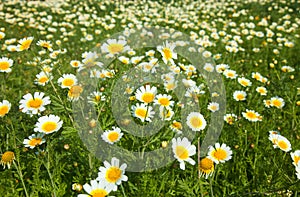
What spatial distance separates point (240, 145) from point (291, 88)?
1.06 metres

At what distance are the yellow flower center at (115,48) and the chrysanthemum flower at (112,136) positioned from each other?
0.45 meters

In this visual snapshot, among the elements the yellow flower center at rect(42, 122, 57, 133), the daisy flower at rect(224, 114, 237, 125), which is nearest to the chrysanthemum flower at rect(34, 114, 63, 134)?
the yellow flower center at rect(42, 122, 57, 133)

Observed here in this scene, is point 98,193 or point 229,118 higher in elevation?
point 98,193

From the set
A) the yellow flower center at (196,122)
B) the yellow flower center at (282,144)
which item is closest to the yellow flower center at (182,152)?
the yellow flower center at (196,122)

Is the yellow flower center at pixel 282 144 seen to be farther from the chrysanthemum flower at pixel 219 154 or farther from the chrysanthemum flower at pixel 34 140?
the chrysanthemum flower at pixel 34 140

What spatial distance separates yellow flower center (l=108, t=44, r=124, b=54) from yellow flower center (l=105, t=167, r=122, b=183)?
0.69 metres

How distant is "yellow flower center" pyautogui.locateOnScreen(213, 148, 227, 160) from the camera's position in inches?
56.0

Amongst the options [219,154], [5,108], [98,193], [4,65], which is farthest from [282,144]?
[4,65]

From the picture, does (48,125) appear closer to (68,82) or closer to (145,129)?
(68,82)

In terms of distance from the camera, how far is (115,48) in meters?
1.72

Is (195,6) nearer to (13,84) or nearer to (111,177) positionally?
(13,84)

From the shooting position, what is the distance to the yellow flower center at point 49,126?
141 cm

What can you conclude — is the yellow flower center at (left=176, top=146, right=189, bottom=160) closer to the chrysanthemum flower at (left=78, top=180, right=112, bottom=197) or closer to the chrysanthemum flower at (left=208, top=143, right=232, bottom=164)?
the chrysanthemum flower at (left=208, top=143, right=232, bottom=164)

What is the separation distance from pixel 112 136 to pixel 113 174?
263mm
